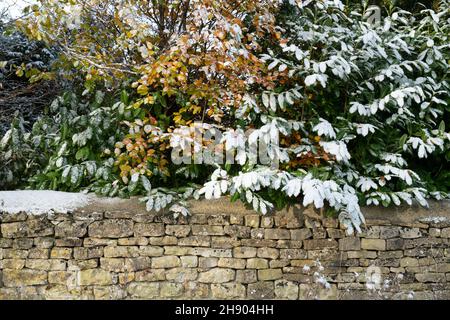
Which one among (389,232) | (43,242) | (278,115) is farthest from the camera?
(278,115)

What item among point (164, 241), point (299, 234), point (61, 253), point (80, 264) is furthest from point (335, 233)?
point (61, 253)

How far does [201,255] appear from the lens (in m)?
3.42

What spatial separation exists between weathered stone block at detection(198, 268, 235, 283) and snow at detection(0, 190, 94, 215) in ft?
3.64

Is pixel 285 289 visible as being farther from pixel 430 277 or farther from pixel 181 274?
pixel 430 277

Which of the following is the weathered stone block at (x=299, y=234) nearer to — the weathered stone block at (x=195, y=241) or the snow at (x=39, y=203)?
the weathered stone block at (x=195, y=241)

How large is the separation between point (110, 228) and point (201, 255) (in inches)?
30.0

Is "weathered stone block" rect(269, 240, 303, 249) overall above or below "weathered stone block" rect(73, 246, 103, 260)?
above

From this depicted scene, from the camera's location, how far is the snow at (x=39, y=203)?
3.38m

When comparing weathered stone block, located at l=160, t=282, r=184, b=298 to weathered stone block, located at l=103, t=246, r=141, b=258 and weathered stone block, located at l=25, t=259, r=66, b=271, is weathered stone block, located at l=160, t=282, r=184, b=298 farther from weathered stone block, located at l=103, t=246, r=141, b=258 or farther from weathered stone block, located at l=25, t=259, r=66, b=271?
weathered stone block, located at l=25, t=259, r=66, b=271

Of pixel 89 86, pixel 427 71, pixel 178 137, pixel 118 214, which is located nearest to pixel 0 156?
pixel 89 86

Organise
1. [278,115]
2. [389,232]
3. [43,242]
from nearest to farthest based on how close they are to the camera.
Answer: [43,242]
[389,232]
[278,115]

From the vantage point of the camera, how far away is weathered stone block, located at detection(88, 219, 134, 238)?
339 cm

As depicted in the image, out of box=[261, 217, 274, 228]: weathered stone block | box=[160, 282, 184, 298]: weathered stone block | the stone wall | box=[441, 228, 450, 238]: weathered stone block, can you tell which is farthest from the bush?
box=[160, 282, 184, 298]: weathered stone block

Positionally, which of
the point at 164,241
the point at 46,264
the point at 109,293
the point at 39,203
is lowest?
the point at 109,293
